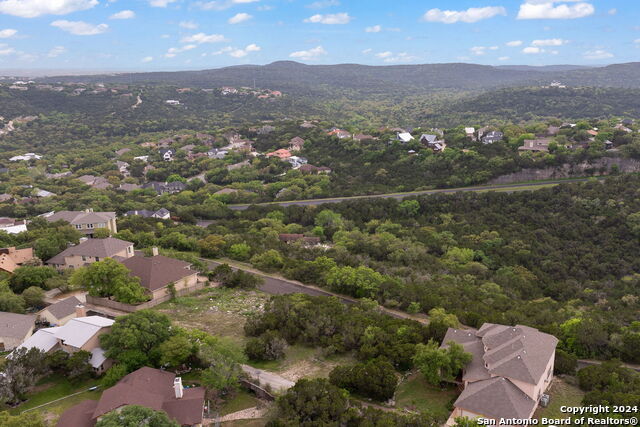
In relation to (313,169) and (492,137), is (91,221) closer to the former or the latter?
(313,169)

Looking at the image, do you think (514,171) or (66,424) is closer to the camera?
(66,424)

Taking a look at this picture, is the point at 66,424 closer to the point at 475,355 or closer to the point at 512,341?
the point at 475,355

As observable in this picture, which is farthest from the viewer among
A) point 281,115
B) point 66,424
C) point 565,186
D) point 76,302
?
point 281,115

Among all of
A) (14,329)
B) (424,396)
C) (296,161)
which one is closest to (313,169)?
(296,161)

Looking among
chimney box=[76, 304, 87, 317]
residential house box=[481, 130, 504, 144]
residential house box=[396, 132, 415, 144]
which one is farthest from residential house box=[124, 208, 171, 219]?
residential house box=[481, 130, 504, 144]

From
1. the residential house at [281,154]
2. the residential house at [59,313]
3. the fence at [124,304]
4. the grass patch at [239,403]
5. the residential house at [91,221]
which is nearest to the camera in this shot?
the grass patch at [239,403]

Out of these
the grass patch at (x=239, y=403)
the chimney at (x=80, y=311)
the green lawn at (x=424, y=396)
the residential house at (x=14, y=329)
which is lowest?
the green lawn at (x=424, y=396)

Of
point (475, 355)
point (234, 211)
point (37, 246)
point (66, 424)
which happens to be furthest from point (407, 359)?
point (234, 211)

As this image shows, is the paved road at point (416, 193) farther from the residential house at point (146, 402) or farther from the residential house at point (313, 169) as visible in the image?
the residential house at point (146, 402)

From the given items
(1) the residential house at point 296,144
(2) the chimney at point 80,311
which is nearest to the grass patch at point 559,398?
(2) the chimney at point 80,311
